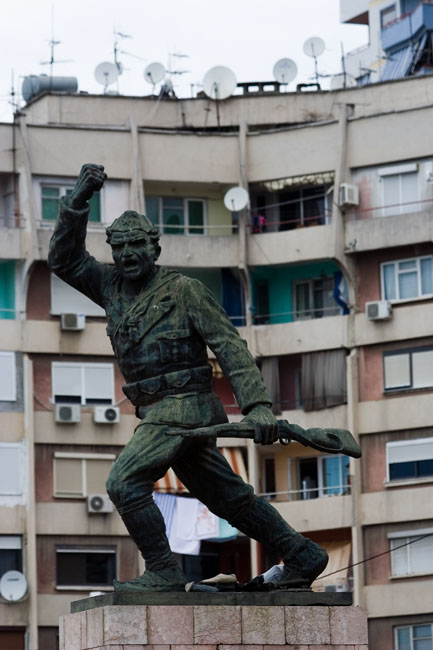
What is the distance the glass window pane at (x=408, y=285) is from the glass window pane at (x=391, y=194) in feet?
6.42

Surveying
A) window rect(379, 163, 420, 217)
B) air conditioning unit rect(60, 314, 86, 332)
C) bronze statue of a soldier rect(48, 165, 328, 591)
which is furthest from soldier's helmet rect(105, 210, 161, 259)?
window rect(379, 163, 420, 217)

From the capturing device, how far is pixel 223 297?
64.9m

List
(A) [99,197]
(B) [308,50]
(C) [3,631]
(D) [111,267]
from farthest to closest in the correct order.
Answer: (B) [308,50] → (A) [99,197] → (C) [3,631] → (D) [111,267]

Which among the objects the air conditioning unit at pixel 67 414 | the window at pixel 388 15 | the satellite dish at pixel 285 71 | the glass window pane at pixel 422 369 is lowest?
the air conditioning unit at pixel 67 414

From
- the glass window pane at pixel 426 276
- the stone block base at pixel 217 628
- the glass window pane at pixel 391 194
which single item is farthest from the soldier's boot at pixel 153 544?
the glass window pane at pixel 391 194

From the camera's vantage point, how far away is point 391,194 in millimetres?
62500

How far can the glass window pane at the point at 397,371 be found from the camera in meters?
60.7

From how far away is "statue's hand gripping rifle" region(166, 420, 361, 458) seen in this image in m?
18.8

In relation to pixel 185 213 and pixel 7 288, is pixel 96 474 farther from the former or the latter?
pixel 185 213

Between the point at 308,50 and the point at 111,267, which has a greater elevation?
the point at 308,50

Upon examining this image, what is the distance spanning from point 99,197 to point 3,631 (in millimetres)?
13344

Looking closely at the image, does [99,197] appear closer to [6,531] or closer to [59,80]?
[59,80]

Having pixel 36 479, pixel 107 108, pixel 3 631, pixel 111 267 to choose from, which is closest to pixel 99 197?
pixel 107 108

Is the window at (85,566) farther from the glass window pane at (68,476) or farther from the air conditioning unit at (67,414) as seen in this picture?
the air conditioning unit at (67,414)
